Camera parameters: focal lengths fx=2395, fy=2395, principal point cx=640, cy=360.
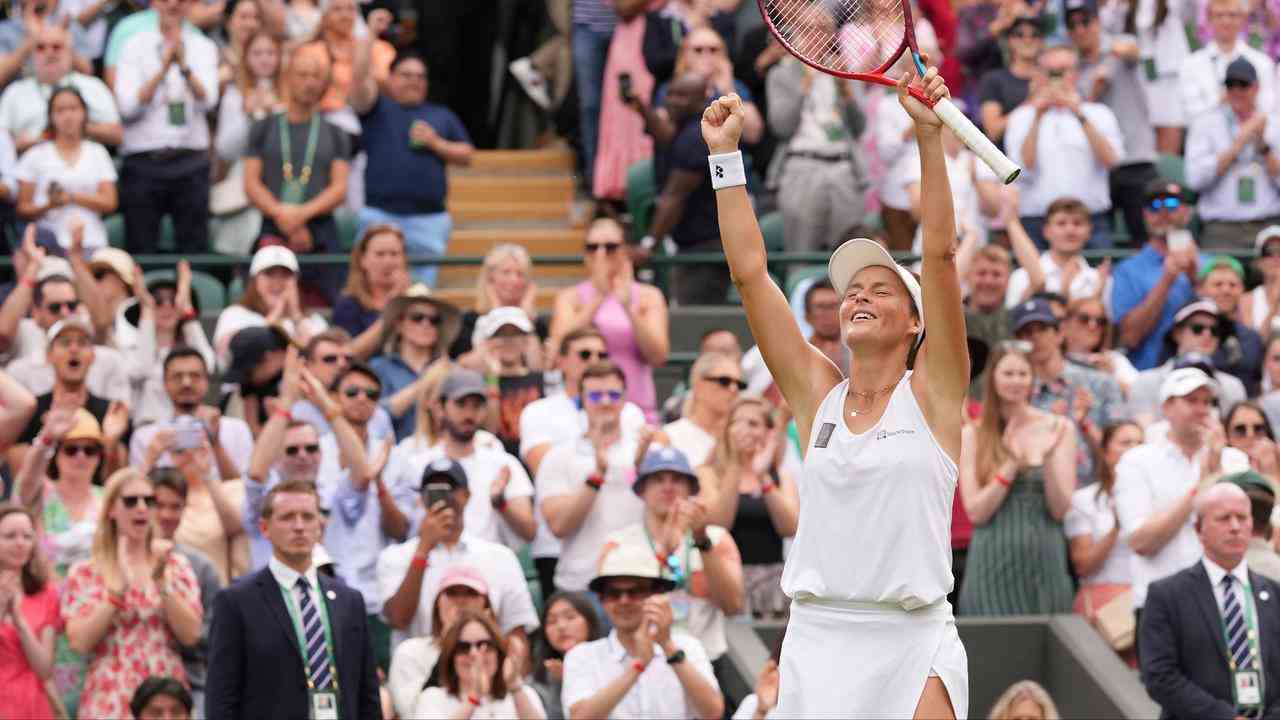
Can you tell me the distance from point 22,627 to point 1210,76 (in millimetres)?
8535

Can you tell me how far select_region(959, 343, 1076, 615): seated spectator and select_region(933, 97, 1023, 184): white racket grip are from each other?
531 cm

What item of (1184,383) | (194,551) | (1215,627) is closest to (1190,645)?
(1215,627)

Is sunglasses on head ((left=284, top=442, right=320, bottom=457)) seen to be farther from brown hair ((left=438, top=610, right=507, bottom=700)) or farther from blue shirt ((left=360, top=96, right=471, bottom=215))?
blue shirt ((left=360, top=96, right=471, bottom=215))

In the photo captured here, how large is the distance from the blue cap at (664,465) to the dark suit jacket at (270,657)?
5.67ft

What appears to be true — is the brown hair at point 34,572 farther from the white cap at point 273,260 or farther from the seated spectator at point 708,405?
the seated spectator at point 708,405

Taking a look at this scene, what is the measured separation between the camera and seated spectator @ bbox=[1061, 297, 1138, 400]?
1228cm

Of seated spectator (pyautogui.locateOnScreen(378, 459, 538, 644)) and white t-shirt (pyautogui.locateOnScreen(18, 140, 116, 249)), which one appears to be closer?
seated spectator (pyautogui.locateOnScreen(378, 459, 538, 644))

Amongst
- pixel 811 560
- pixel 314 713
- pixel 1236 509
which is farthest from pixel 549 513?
pixel 811 560

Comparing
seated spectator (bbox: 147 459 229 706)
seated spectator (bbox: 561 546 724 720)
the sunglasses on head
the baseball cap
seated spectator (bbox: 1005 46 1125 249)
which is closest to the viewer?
seated spectator (bbox: 561 546 724 720)

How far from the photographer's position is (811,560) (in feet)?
19.3

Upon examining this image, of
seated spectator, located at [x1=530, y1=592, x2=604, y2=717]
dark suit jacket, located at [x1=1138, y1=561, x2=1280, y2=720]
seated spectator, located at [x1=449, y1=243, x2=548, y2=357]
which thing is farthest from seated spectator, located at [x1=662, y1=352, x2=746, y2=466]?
dark suit jacket, located at [x1=1138, y1=561, x2=1280, y2=720]

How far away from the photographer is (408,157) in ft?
45.2

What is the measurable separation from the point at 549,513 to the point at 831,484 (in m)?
4.72

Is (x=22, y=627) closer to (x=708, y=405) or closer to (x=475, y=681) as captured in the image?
(x=475, y=681)
